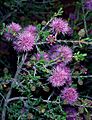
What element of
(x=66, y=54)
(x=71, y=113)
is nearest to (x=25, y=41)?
(x=66, y=54)

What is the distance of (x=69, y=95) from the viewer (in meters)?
1.84

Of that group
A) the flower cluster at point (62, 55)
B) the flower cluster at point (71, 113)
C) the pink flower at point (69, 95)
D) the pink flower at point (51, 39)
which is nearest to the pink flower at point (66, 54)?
the flower cluster at point (62, 55)

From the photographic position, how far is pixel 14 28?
5.74 ft

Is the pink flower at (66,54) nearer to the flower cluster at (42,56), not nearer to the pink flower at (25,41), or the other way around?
the flower cluster at (42,56)

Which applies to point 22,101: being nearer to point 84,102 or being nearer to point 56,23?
point 84,102

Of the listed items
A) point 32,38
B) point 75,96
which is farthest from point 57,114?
point 32,38

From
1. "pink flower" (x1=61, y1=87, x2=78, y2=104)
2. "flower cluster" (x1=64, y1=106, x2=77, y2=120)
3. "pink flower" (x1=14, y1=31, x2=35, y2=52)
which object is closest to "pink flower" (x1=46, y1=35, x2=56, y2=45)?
"pink flower" (x1=14, y1=31, x2=35, y2=52)

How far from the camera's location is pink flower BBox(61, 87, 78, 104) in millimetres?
1824

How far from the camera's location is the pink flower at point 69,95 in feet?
5.98

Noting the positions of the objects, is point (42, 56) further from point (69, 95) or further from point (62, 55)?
point (69, 95)

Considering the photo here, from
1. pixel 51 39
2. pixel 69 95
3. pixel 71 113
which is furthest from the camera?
pixel 71 113

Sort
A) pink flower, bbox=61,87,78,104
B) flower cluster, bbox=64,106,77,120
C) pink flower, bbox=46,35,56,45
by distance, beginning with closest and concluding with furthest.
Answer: pink flower, bbox=46,35,56,45
pink flower, bbox=61,87,78,104
flower cluster, bbox=64,106,77,120

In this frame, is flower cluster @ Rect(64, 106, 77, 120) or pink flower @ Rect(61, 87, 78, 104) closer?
pink flower @ Rect(61, 87, 78, 104)

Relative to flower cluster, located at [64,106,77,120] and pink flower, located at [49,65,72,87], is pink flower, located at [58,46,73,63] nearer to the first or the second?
pink flower, located at [49,65,72,87]
